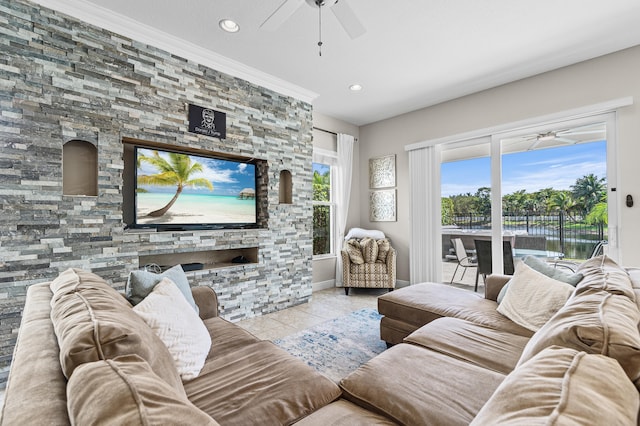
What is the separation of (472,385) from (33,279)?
9.47ft

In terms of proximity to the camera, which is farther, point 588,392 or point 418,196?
point 418,196

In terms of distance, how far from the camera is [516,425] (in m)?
0.52

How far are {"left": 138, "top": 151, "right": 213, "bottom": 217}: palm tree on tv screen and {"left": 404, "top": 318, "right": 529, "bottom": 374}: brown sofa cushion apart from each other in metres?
2.50

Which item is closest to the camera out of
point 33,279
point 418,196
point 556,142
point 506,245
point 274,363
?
point 274,363

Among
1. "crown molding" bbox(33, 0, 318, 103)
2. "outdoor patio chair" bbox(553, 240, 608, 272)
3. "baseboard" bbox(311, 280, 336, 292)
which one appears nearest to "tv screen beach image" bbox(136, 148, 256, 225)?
"crown molding" bbox(33, 0, 318, 103)

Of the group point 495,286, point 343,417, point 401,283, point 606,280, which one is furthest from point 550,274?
point 401,283

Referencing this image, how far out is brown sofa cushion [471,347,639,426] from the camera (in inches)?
20.6

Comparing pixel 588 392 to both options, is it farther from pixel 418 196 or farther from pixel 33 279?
pixel 418 196

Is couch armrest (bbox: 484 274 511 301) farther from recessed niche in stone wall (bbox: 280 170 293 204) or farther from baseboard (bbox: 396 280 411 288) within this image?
recessed niche in stone wall (bbox: 280 170 293 204)

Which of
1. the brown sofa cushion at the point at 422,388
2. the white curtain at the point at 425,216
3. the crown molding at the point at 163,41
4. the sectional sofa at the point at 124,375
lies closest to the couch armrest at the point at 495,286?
the brown sofa cushion at the point at 422,388

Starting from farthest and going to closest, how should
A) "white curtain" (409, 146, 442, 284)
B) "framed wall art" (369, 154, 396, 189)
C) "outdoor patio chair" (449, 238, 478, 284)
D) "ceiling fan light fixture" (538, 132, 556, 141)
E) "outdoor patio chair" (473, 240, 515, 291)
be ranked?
"framed wall art" (369, 154, 396, 189)
"white curtain" (409, 146, 442, 284)
"outdoor patio chair" (449, 238, 478, 284)
"outdoor patio chair" (473, 240, 515, 291)
"ceiling fan light fixture" (538, 132, 556, 141)

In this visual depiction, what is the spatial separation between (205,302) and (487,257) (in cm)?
346

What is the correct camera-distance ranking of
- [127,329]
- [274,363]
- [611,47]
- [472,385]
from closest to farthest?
[127,329]
[472,385]
[274,363]
[611,47]

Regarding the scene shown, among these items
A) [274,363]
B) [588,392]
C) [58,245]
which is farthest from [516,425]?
[58,245]
